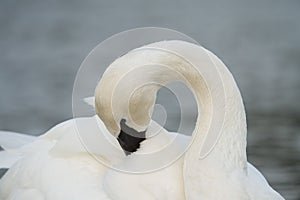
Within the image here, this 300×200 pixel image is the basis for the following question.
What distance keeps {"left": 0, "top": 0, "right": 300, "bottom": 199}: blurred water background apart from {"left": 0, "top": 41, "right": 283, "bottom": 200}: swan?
1181 mm

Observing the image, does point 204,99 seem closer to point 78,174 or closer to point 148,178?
point 148,178

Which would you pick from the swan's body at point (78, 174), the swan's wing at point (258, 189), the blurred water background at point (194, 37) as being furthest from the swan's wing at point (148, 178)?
the blurred water background at point (194, 37)

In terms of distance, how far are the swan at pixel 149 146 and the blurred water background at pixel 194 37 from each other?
118 centimetres

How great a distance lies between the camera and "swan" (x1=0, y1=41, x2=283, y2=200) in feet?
7.53

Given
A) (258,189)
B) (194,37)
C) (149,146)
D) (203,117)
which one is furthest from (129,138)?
(194,37)

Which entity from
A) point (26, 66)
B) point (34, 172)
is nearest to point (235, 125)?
point (34, 172)

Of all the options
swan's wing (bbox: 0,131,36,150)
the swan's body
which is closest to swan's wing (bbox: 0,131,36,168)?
swan's wing (bbox: 0,131,36,150)

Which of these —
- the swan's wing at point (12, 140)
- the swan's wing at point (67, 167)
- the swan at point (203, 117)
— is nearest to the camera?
the swan at point (203, 117)

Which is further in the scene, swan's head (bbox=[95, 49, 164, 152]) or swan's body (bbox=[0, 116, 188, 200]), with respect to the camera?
swan's body (bbox=[0, 116, 188, 200])

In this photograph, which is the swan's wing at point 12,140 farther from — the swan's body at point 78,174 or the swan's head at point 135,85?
the swan's head at point 135,85

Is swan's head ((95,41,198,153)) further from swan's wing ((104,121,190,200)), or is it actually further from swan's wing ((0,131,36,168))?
swan's wing ((0,131,36,168))

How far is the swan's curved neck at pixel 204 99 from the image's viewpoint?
2357 millimetres

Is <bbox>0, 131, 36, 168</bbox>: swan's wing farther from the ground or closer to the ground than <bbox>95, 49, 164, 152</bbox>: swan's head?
closer to the ground

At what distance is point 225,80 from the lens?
8.16ft
